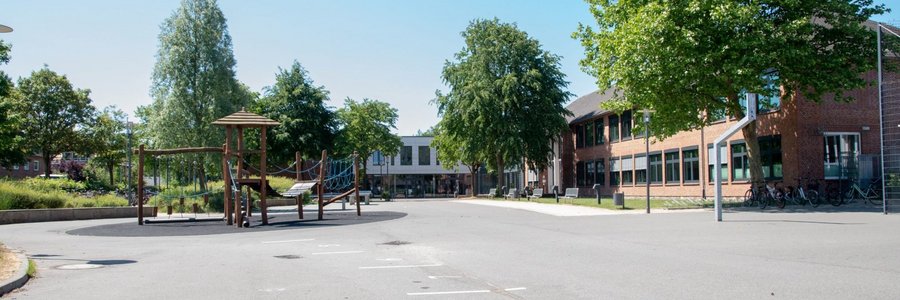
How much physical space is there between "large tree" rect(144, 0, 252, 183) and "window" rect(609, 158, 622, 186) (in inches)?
1049

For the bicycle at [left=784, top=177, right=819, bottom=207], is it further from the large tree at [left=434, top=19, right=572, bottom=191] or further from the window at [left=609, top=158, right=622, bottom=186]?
the large tree at [left=434, top=19, right=572, bottom=191]

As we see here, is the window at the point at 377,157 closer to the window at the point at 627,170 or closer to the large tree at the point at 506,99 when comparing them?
the large tree at the point at 506,99

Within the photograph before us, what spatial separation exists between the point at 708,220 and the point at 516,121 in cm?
3268

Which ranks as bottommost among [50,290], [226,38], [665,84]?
[50,290]

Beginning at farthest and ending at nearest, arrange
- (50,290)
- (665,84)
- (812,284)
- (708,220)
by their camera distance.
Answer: (665,84) → (708,220) → (50,290) → (812,284)

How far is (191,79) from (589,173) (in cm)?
3010

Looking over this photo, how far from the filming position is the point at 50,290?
882 centimetres

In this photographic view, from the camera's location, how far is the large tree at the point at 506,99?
5172 centimetres

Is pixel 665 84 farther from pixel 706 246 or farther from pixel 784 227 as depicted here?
pixel 706 246

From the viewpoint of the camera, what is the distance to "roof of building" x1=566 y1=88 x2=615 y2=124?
5253cm

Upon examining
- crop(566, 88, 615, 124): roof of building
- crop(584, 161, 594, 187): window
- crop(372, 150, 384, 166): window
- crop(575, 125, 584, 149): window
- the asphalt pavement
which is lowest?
the asphalt pavement

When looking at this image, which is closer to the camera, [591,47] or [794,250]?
[794,250]

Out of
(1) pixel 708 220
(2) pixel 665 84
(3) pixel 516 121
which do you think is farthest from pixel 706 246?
(3) pixel 516 121

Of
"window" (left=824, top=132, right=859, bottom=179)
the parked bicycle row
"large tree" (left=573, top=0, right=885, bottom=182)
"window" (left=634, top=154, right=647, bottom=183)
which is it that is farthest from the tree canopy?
"window" (left=824, top=132, right=859, bottom=179)
